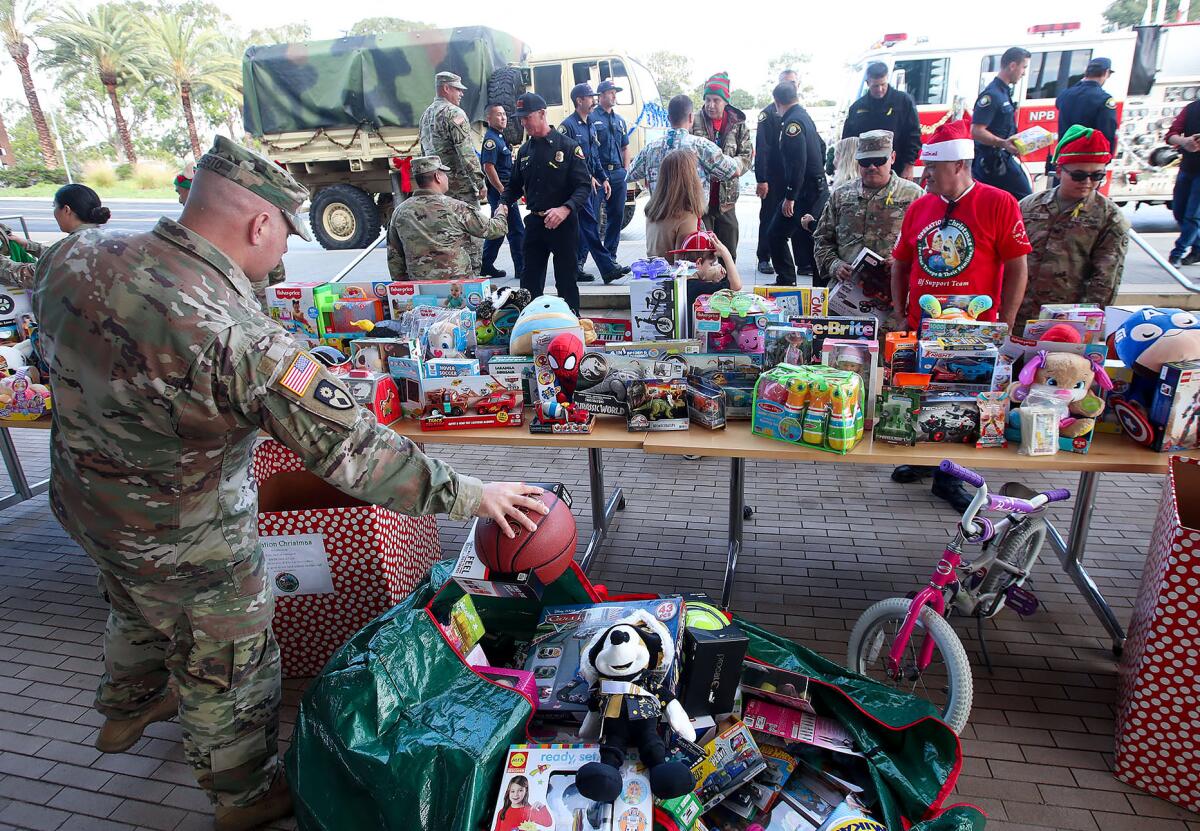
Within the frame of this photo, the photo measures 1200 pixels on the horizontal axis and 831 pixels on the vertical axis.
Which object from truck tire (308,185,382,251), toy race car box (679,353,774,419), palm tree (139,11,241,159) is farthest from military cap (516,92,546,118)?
palm tree (139,11,241,159)

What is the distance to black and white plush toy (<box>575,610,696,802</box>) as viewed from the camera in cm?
189

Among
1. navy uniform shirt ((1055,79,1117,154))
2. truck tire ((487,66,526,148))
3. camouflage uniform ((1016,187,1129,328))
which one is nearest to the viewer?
camouflage uniform ((1016,187,1129,328))

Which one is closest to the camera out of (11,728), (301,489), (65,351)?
(65,351)

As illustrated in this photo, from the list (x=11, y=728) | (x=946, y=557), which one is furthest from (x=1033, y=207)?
(x=11, y=728)

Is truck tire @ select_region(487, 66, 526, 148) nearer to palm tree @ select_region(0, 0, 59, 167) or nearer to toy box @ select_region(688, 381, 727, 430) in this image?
toy box @ select_region(688, 381, 727, 430)

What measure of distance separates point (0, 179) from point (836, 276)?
36.1m

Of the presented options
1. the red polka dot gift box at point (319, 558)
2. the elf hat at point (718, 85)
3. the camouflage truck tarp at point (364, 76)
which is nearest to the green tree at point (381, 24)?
the camouflage truck tarp at point (364, 76)

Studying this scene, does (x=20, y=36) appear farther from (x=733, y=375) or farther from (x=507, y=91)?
(x=733, y=375)

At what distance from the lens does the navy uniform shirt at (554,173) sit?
5.91m

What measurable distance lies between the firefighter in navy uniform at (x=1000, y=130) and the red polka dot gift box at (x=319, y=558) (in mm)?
6145

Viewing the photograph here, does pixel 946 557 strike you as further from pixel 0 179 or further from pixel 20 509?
pixel 0 179

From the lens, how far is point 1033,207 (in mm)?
4113

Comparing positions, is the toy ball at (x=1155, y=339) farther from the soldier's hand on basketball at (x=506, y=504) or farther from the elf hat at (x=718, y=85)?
the elf hat at (x=718, y=85)

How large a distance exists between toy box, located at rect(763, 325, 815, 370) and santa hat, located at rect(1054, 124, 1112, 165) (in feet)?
6.26
